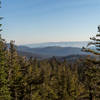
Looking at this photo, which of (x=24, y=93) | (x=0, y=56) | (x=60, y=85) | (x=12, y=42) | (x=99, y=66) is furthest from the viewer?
(x=60, y=85)

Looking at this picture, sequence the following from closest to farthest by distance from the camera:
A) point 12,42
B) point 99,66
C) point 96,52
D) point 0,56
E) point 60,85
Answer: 1. point 96,52
2. point 99,66
3. point 0,56
4. point 12,42
5. point 60,85

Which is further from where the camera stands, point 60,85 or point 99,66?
point 60,85

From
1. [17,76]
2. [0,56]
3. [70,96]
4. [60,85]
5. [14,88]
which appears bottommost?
[70,96]

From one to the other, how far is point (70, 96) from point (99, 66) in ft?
139

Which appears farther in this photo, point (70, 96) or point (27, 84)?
point (70, 96)

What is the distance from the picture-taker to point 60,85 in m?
52.7

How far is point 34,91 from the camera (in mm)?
37562

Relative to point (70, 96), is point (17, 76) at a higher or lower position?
higher

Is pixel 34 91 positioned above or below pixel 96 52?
below

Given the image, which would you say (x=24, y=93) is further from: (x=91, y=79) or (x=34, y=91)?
(x=91, y=79)

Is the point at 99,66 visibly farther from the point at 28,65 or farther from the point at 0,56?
the point at 28,65

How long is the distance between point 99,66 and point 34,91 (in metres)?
26.8

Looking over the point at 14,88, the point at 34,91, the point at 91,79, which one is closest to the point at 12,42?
the point at 14,88


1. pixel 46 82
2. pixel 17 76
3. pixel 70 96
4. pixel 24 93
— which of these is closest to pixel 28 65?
pixel 17 76
